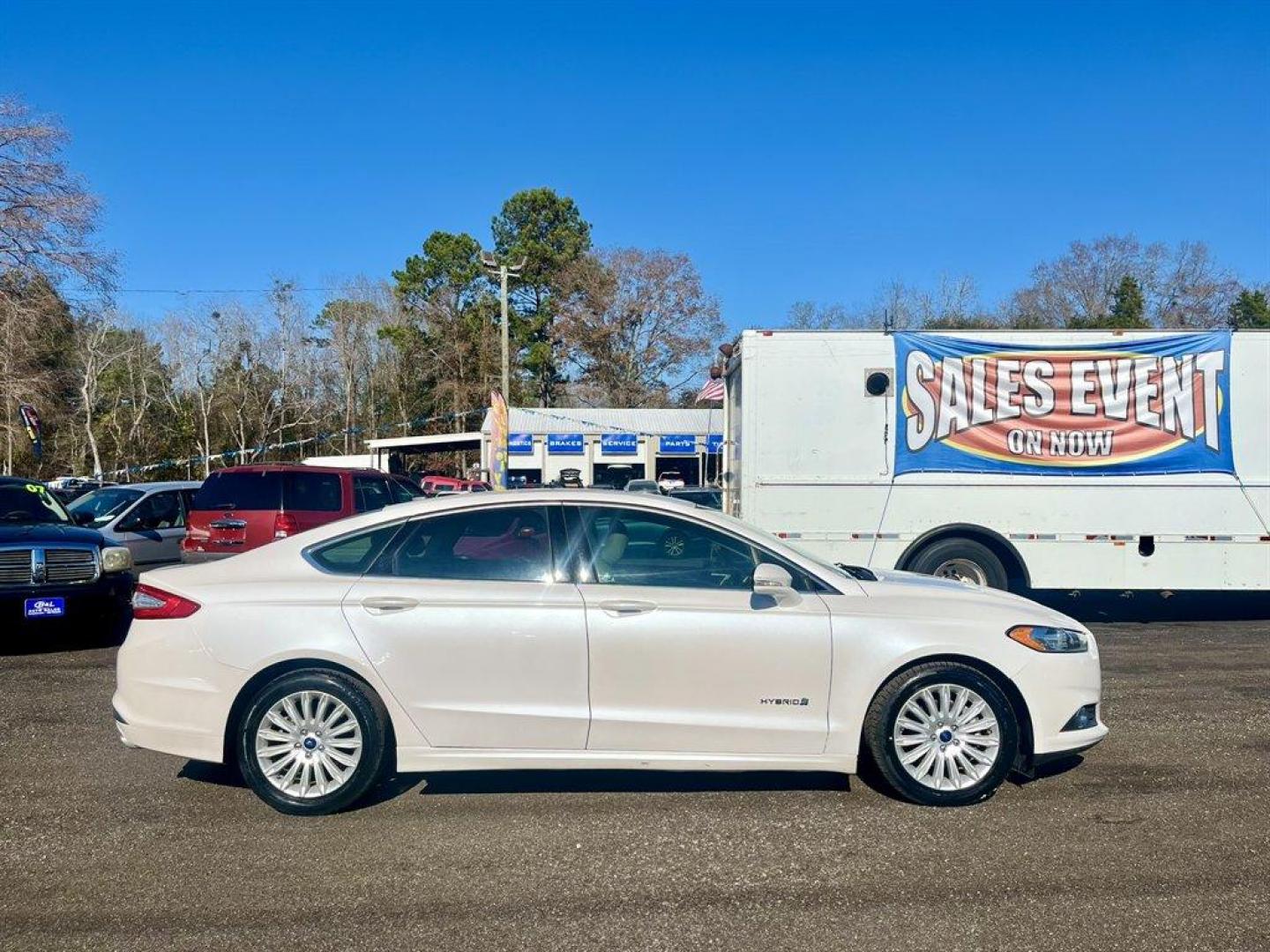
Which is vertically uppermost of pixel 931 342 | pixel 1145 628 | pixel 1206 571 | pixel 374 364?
pixel 374 364

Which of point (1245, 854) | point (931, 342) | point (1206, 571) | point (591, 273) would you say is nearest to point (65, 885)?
point (1245, 854)

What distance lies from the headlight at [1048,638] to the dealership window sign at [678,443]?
36.4m

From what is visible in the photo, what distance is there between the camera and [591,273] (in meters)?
58.4

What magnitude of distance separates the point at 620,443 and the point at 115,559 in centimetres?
3189

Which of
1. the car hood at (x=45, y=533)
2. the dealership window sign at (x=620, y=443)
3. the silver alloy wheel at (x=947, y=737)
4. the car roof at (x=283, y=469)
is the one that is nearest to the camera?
the silver alloy wheel at (x=947, y=737)

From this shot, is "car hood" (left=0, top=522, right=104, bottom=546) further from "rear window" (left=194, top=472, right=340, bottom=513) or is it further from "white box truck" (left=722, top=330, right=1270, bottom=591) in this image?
"white box truck" (left=722, top=330, right=1270, bottom=591)

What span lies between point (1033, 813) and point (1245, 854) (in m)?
0.90

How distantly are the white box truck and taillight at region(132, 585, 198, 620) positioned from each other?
19.5 feet

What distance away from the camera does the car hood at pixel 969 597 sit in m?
5.21

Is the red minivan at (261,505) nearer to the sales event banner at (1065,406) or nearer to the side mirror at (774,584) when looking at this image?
the sales event banner at (1065,406)

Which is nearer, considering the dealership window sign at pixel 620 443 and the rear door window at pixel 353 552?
the rear door window at pixel 353 552

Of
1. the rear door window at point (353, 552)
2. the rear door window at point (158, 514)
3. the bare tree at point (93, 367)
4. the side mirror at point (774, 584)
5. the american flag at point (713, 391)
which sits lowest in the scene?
the rear door window at point (158, 514)

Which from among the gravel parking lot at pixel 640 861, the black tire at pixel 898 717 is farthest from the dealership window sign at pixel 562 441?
A: the black tire at pixel 898 717

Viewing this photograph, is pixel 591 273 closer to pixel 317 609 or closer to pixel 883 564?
pixel 883 564
